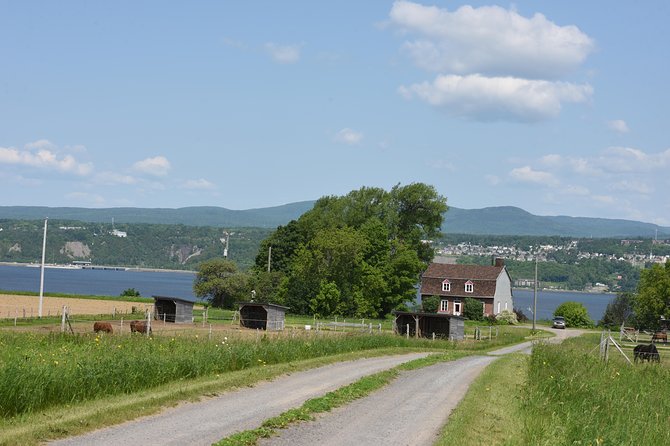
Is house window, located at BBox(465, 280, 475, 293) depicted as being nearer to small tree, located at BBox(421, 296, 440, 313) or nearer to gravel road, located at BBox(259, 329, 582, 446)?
small tree, located at BBox(421, 296, 440, 313)

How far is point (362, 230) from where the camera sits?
10738 cm

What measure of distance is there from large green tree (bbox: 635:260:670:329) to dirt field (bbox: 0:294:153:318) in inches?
2070

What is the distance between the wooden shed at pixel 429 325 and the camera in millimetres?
66500

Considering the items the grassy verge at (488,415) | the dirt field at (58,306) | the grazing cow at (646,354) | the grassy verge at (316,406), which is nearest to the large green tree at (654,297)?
the grazing cow at (646,354)

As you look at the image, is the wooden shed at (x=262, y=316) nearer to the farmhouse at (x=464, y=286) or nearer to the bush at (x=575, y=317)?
the farmhouse at (x=464, y=286)

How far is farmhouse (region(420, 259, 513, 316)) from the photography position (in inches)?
4365

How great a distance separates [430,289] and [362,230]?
13.2 metres

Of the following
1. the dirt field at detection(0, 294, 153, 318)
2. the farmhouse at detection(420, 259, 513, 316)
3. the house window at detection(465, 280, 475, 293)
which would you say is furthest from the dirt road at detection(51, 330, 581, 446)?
the house window at detection(465, 280, 475, 293)

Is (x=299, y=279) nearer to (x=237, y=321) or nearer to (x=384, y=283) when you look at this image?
(x=384, y=283)

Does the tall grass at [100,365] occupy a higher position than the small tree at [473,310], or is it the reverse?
the tall grass at [100,365]

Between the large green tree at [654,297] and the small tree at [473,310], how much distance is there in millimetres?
17897

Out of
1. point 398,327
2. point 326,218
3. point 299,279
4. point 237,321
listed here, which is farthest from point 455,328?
point 326,218

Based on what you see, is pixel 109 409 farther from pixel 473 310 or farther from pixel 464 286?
pixel 464 286

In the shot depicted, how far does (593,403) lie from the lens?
22781mm
